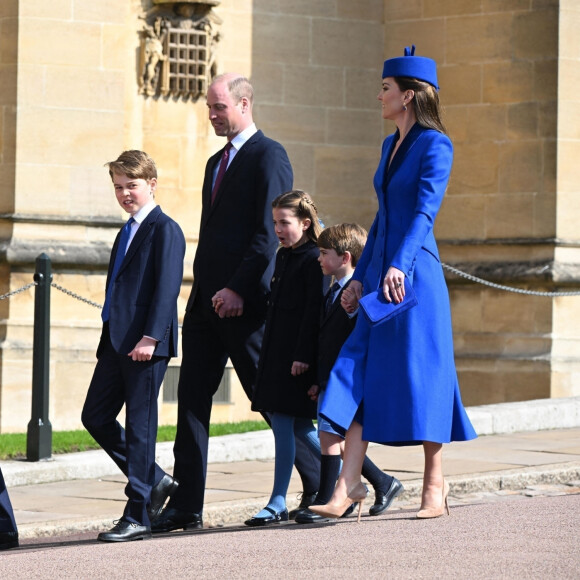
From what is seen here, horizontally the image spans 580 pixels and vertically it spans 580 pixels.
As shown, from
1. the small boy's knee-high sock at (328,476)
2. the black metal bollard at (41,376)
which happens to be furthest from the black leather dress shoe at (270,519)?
the black metal bollard at (41,376)

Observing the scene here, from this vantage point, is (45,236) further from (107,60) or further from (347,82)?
(347,82)

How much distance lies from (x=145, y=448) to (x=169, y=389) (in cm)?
589

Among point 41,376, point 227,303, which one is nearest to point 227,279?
point 227,303

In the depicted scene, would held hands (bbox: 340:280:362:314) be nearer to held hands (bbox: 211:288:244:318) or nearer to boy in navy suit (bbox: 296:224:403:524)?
boy in navy suit (bbox: 296:224:403:524)

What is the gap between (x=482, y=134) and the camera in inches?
513

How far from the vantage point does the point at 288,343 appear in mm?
6766

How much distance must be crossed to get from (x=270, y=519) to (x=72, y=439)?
3386 millimetres

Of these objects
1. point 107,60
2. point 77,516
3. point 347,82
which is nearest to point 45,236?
A: point 107,60

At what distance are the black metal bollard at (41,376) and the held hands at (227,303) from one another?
2385 millimetres

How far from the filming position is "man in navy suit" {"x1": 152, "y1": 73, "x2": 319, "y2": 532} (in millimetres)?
6785

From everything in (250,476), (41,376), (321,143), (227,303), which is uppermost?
(321,143)

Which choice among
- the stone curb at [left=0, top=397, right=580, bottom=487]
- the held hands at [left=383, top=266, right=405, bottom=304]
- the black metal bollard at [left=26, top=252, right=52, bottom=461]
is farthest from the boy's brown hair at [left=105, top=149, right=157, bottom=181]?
the black metal bollard at [left=26, top=252, right=52, bottom=461]

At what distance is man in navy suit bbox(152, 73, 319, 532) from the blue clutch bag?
0.76 meters

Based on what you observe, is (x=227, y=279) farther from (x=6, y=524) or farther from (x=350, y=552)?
(x=350, y=552)
